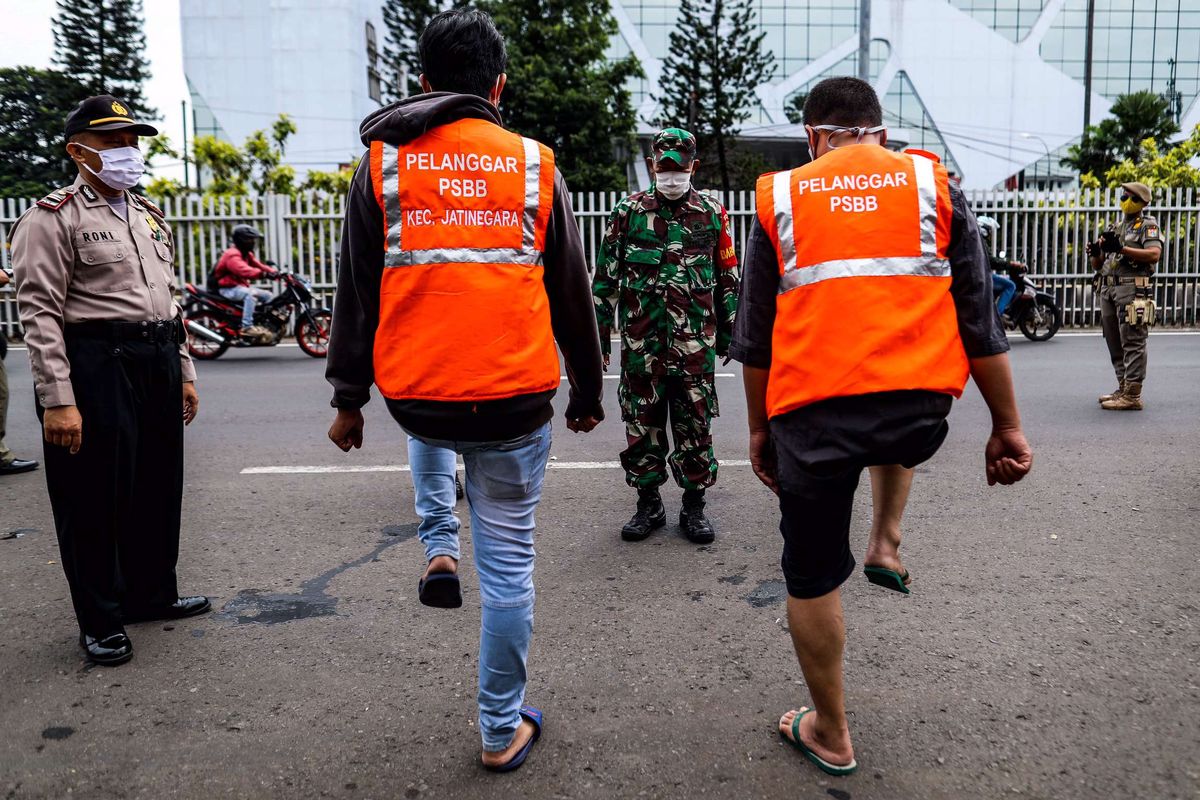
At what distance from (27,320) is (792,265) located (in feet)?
7.75

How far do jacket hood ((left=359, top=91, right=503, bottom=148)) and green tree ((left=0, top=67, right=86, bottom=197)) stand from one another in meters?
39.7

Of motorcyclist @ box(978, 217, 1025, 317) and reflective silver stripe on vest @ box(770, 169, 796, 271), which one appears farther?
motorcyclist @ box(978, 217, 1025, 317)

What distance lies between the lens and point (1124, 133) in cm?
3161

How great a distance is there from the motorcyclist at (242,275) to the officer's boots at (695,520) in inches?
367

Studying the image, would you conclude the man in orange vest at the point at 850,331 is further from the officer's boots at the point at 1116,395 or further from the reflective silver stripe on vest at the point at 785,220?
the officer's boots at the point at 1116,395

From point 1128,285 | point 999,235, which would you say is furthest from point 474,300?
point 999,235

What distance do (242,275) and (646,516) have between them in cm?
939

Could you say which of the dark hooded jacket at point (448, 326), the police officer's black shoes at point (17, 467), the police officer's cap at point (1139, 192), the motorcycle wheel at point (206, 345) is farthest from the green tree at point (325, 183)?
the dark hooded jacket at point (448, 326)

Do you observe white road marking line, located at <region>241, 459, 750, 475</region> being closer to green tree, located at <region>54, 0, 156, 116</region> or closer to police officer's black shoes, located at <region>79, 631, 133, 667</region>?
police officer's black shoes, located at <region>79, 631, 133, 667</region>

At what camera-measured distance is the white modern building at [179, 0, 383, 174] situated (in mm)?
48125

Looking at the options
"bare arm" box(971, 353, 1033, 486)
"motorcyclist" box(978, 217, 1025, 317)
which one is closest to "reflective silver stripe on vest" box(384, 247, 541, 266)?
"bare arm" box(971, 353, 1033, 486)

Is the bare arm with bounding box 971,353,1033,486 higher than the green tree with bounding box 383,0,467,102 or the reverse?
the reverse

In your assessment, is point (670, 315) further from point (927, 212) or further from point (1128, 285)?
point (1128, 285)

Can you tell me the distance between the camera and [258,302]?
12.9 meters
